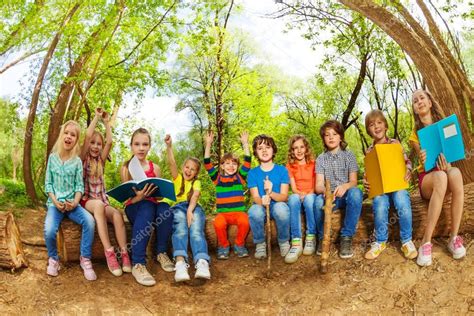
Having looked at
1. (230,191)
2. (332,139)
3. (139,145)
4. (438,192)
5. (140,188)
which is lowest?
(438,192)

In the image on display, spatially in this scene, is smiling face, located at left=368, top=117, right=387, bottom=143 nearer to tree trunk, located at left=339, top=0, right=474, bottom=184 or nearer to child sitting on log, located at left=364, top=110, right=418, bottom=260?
child sitting on log, located at left=364, top=110, right=418, bottom=260

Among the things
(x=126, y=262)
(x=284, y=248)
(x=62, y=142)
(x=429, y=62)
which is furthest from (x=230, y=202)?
(x=429, y=62)

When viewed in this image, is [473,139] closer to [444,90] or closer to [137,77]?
[444,90]

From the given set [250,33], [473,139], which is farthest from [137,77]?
[250,33]

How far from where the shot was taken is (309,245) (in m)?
4.92

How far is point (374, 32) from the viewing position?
50.3ft

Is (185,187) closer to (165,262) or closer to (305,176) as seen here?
(165,262)

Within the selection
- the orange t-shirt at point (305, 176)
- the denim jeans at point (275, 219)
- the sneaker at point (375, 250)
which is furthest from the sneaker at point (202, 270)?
the sneaker at point (375, 250)

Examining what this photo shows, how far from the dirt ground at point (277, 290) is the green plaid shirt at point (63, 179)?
854mm

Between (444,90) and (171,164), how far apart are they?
413cm

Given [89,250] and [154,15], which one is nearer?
[89,250]

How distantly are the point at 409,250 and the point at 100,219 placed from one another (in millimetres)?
3221

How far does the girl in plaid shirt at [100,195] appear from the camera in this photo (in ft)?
15.7

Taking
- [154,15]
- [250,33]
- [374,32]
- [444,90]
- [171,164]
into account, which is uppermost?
A: [250,33]
